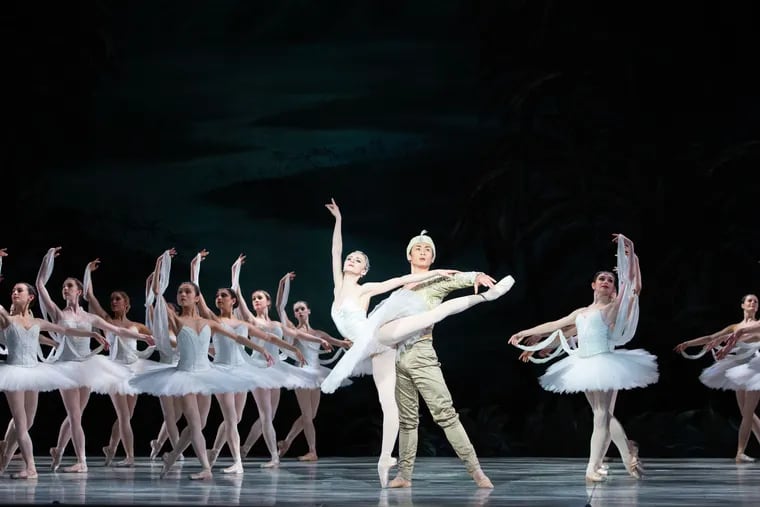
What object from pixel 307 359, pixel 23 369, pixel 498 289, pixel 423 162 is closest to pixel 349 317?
pixel 498 289

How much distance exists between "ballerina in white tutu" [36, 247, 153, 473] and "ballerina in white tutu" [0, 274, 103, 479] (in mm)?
375

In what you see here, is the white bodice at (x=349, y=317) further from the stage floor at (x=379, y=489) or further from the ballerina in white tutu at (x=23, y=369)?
the ballerina in white tutu at (x=23, y=369)

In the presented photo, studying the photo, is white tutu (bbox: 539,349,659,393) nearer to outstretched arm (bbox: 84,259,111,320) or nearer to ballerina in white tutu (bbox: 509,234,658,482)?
ballerina in white tutu (bbox: 509,234,658,482)

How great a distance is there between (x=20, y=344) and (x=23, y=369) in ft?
0.63

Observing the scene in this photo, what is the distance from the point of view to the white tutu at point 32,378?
789cm

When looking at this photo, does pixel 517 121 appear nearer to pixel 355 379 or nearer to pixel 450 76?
pixel 450 76

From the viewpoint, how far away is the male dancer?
6855mm

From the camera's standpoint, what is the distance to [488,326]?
45.1ft

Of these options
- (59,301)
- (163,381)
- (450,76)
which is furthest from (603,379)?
(59,301)

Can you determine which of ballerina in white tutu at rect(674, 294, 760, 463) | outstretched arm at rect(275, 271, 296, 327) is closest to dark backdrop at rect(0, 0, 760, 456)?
ballerina in white tutu at rect(674, 294, 760, 463)

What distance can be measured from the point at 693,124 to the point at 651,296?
6.79ft

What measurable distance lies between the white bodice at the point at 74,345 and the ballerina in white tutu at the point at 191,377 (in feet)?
4.53

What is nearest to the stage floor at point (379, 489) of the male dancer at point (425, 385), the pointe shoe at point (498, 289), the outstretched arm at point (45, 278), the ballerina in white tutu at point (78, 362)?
the male dancer at point (425, 385)

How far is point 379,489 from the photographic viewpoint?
7.09 metres
